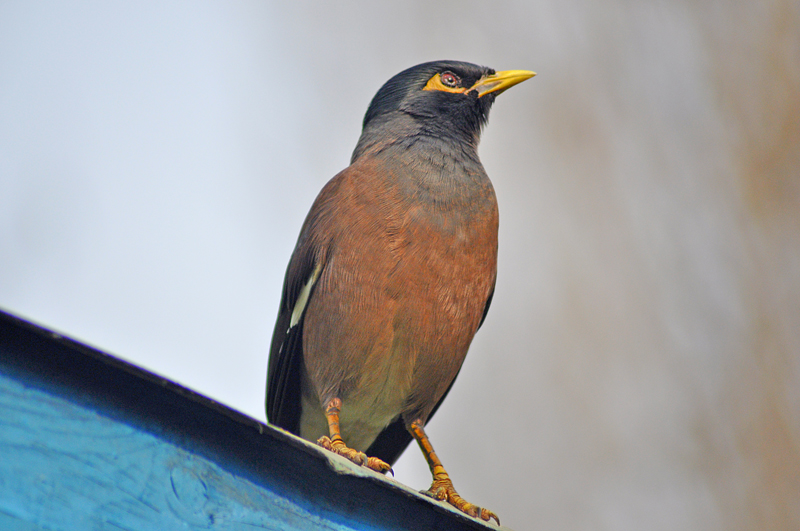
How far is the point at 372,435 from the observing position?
2.95 m

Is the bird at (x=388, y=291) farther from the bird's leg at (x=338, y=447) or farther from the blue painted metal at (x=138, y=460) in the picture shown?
the blue painted metal at (x=138, y=460)

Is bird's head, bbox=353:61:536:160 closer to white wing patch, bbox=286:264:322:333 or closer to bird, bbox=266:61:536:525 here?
bird, bbox=266:61:536:525

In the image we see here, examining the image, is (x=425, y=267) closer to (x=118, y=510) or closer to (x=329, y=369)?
(x=329, y=369)

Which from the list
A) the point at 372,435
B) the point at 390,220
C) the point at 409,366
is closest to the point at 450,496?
the point at 409,366

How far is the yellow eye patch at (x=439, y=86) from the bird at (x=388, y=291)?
24cm

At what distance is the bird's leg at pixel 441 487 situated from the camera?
83.9 inches

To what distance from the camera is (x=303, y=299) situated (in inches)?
106

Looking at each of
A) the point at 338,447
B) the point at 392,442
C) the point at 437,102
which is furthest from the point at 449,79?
the point at 338,447

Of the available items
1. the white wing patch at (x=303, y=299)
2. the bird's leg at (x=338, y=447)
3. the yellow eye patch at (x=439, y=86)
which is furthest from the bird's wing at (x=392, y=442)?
the yellow eye patch at (x=439, y=86)

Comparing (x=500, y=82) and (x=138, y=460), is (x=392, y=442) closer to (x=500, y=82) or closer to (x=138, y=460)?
(x=500, y=82)

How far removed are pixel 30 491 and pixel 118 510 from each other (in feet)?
0.50

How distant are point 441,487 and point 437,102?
62.0 inches

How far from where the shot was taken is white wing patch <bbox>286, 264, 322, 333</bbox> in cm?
261

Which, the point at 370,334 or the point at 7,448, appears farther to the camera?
the point at 370,334
